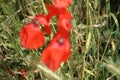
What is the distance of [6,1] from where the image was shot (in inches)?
71.3

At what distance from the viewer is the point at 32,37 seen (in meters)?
0.94

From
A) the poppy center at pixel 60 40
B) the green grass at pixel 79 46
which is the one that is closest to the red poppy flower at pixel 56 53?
the poppy center at pixel 60 40

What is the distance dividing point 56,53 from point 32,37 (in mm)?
103

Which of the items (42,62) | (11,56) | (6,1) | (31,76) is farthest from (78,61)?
(6,1)

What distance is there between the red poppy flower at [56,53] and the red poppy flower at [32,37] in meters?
0.05

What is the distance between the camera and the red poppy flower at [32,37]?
916 mm

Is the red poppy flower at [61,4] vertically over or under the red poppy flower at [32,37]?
over

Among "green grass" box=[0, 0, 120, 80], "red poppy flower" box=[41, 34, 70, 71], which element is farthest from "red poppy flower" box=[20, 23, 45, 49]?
"green grass" box=[0, 0, 120, 80]

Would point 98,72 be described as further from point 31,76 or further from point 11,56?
point 11,56

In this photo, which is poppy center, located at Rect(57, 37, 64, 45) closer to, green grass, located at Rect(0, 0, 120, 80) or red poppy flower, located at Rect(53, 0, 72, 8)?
red poppy flower, located at Rect(53, 0, 72, 8)

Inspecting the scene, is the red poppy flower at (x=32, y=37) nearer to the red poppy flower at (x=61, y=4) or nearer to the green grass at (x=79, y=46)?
the red poppy flower at (x=61, y=4)

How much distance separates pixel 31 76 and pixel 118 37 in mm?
455

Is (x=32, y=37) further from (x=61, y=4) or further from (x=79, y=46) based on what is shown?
(x=79, y=46)

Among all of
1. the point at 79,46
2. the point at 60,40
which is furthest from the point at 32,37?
the point at 79,46
